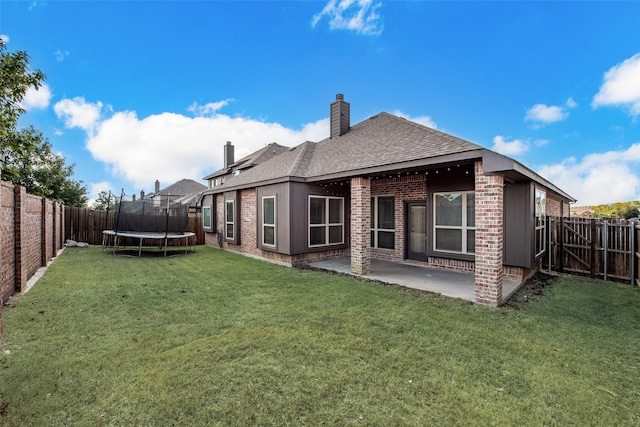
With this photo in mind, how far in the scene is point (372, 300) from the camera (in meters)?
5.40

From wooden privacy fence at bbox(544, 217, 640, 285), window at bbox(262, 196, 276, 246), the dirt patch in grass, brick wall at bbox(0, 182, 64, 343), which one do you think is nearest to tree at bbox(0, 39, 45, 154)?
brick wall at bbox(0, 182, 64, 343)

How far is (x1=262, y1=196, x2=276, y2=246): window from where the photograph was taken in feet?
31.4

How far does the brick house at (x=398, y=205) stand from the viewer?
5.32 metres

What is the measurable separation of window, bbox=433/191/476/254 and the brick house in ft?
0.09

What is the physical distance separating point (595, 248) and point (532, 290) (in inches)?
119

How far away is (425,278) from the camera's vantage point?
7.00 metres

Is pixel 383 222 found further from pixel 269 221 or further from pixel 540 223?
pixel 540 223

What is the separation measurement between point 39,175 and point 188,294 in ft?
55.3

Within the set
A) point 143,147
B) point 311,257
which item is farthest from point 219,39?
point 311,257

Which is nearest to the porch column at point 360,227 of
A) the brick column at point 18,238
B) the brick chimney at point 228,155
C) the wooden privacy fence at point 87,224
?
the brick column at point 18,238

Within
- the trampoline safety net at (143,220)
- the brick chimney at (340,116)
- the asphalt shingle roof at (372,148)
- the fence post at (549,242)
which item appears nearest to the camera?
the asphalt shingle roof at (372,148)

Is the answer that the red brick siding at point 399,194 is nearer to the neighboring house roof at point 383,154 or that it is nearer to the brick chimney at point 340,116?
the neighboring house roof at point 383,154

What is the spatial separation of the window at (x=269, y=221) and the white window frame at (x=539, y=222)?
7349 millimetres

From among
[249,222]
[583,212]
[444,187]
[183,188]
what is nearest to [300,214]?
[249,222]
